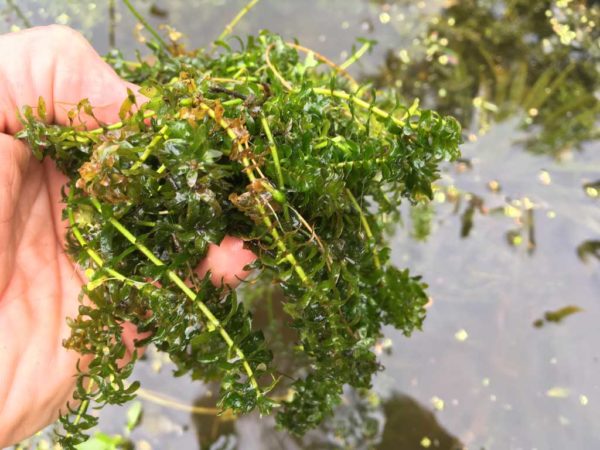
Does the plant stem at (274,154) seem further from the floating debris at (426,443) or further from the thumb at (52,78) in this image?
the floating debris at (426,443)

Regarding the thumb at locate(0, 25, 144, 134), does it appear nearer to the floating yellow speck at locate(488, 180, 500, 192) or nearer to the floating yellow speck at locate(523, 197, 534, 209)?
the floating yellow speck at locate(488, 180, 500, 192)

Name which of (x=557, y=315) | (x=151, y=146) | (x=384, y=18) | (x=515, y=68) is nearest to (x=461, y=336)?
(x=557, y=315)

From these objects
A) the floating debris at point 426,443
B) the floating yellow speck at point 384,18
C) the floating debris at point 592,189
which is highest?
the floating yellow speck at point 384,18

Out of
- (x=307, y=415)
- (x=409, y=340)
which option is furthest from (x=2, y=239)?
(x=409, y=340)

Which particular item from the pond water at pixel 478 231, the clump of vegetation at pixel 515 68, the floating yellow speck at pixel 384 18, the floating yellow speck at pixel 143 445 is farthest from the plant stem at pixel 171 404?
the floating yellow speck at pixel 384 18

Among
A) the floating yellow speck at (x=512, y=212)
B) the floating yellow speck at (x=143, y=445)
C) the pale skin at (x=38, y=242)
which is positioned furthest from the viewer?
Answer: the floating yellow speck at (x=512, y=212)

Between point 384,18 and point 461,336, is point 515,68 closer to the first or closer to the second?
point 384,18
